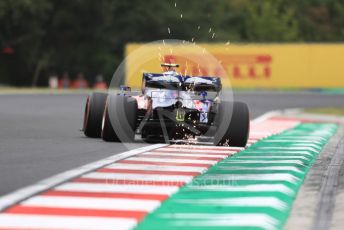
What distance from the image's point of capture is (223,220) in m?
8.77

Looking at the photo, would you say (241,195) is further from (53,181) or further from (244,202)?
(53,181)

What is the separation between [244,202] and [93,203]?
157cm

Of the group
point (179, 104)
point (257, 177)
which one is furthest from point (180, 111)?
point (257, 177)

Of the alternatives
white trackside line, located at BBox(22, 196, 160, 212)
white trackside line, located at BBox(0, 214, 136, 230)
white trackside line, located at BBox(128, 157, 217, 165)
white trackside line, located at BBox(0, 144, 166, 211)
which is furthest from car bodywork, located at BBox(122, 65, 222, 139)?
white trackside line, located at BBox(0, 214, 136, 230)

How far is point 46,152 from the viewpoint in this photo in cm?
1525

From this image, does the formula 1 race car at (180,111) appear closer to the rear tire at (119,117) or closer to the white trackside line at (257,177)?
the rear tire at (119,117)

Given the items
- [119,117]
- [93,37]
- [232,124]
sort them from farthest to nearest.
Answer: [93,37]
[232,124]
[119,117]

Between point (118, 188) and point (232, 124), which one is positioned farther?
point (232, 124)

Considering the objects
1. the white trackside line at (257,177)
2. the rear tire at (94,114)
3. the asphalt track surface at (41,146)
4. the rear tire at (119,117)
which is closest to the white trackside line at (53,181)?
the asphalt track surface at (41,146)

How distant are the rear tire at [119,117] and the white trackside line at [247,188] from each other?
19.1 feet

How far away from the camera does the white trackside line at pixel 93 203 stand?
9367mm

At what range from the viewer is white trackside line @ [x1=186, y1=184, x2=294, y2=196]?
1084 cm

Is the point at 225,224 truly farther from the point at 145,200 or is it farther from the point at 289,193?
the point at 289,193

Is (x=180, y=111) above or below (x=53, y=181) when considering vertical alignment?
above
